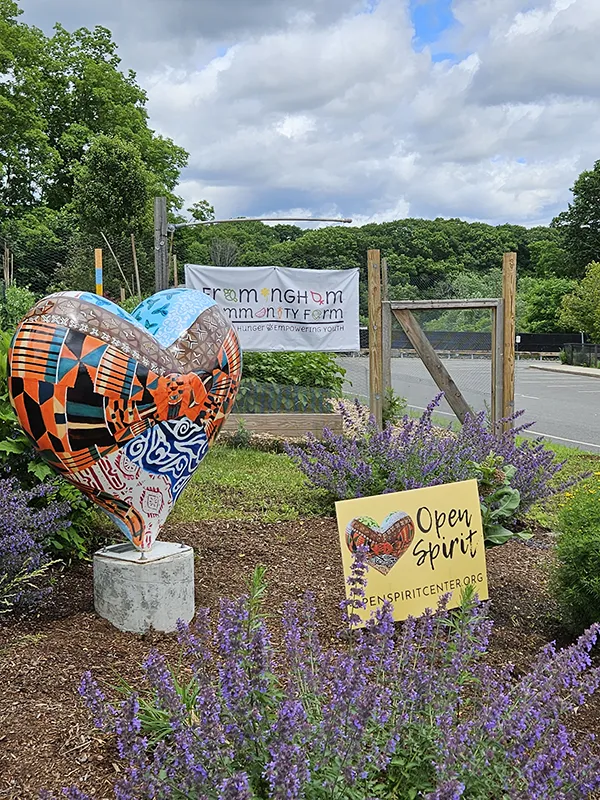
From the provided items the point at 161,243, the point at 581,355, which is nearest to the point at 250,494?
the point at 161,243

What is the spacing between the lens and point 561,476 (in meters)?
7.21

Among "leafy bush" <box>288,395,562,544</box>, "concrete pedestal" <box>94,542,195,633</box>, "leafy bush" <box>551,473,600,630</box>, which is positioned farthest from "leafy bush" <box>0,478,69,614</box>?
"leafy bush" <box>551,473,600,630</box>

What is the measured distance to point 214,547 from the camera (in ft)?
14.8

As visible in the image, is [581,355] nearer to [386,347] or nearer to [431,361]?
[431,361]

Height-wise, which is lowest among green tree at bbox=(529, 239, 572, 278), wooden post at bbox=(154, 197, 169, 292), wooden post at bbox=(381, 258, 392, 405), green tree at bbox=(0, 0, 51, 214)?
wooden post at bbox=(381, 258, 392, 405)

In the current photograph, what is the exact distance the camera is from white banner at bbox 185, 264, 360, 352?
8.20 meters

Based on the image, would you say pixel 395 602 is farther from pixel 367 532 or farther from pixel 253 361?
pixel 253 361

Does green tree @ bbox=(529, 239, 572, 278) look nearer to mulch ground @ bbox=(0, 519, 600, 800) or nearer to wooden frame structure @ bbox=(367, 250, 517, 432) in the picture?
wooden frame structure @ bbox=(367, 250, 517, 432)

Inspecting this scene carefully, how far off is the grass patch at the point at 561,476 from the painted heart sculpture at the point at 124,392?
2.01 meters

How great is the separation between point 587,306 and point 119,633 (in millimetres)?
30830

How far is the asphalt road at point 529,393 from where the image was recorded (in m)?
7.85

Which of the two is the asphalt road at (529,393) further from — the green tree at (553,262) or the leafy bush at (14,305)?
the green tree at (553,262)

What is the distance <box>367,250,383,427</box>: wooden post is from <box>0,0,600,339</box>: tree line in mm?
997

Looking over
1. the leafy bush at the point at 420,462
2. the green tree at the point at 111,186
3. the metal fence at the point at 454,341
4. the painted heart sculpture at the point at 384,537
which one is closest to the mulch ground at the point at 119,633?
the leafy bush at the point at 420,462
